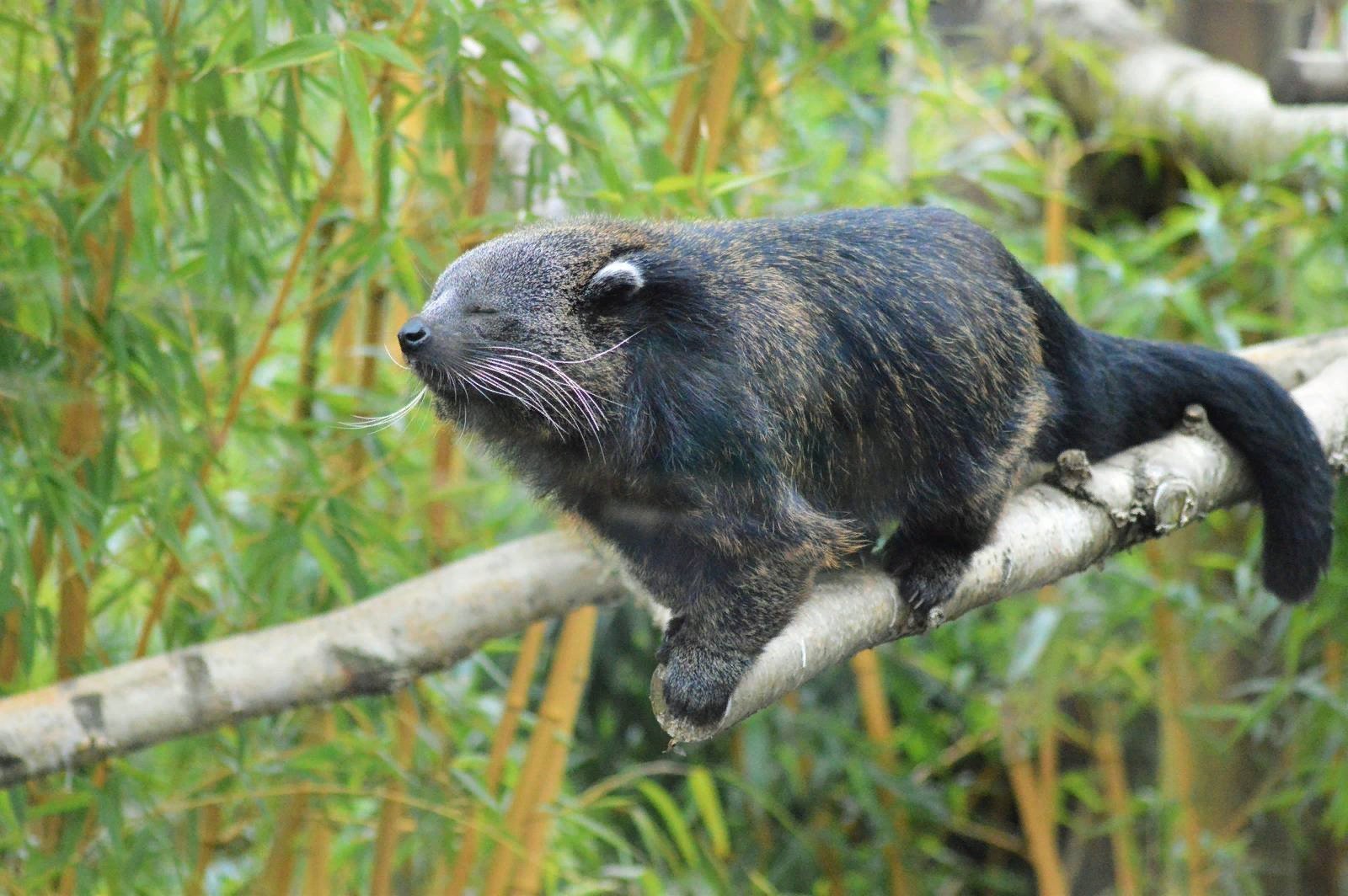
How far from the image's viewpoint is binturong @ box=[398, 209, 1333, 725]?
141 centimetres

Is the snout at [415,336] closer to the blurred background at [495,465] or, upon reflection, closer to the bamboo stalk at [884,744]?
the blurred background at [495,465]

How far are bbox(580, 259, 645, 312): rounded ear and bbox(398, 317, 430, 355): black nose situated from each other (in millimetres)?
187

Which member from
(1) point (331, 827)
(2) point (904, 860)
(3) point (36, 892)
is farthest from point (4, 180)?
(2) point (904, 860)

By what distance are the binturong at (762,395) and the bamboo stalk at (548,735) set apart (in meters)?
0.48

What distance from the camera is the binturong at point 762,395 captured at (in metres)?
1.41

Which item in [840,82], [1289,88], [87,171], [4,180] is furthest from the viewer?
[840,82]

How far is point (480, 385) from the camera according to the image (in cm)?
142

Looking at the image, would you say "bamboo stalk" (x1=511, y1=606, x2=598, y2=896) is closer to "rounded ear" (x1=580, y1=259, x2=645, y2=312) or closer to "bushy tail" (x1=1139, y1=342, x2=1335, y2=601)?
"rounded ear" (x1=580, y1=259, x2=645, y2=312)

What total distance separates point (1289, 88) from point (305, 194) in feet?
5.26

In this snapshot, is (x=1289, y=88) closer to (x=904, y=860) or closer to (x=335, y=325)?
(x=335, y=325)

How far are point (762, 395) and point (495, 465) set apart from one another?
14.3 inches

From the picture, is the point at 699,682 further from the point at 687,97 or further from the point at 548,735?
the point at 687,97

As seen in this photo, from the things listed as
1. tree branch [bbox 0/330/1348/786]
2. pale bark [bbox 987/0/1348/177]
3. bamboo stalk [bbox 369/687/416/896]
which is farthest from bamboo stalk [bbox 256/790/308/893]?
pale bark [bbox 987/0/1348/177]

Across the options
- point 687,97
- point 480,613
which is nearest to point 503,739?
point 480,613
